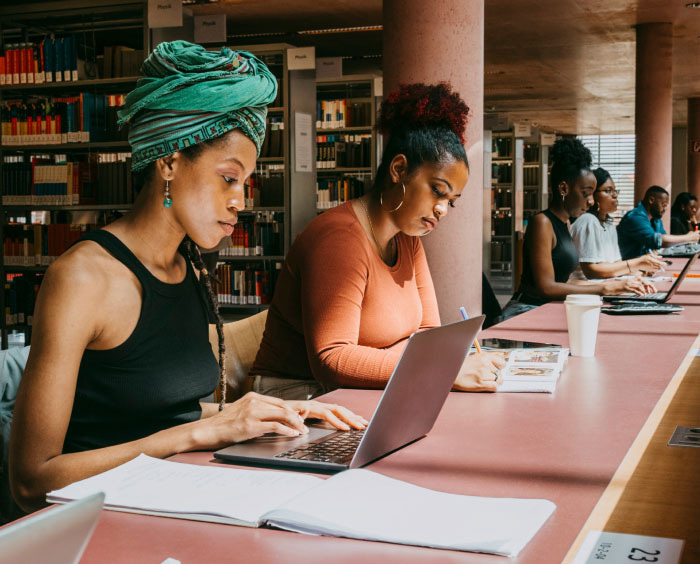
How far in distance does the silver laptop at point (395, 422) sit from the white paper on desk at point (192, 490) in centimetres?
7

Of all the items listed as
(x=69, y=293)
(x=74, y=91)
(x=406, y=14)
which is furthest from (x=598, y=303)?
(x=74, y=91)

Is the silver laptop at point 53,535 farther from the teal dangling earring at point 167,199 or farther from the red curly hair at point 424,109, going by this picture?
the red curly hair at point 424,109

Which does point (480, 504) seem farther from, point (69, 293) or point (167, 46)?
point (167, 46)

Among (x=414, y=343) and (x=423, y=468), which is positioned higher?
(x=414, y=343)

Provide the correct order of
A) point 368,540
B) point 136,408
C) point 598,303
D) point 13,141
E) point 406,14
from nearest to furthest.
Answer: point 368,540
point 136,408
point 598,303
point 406,14
point 13,141

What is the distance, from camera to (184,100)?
147 centimetres

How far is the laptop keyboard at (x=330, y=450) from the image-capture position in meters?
1.17

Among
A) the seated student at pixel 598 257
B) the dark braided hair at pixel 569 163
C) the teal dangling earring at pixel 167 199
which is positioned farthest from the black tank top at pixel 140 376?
the seated student at pixel 598 257

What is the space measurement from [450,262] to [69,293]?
2.53 metres

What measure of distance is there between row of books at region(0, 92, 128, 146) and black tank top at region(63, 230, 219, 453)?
4.78 meters

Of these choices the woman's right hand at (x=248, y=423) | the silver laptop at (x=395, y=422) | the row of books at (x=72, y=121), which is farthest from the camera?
the row of books at (x=72, y=121)

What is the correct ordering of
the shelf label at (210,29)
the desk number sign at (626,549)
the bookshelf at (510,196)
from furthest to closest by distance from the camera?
the bookshelf at (510,196)
the shelf label at (210,29)
the desk number sign at (626,549)

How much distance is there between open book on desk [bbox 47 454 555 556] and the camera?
0.87 metres

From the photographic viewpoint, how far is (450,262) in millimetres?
3658
